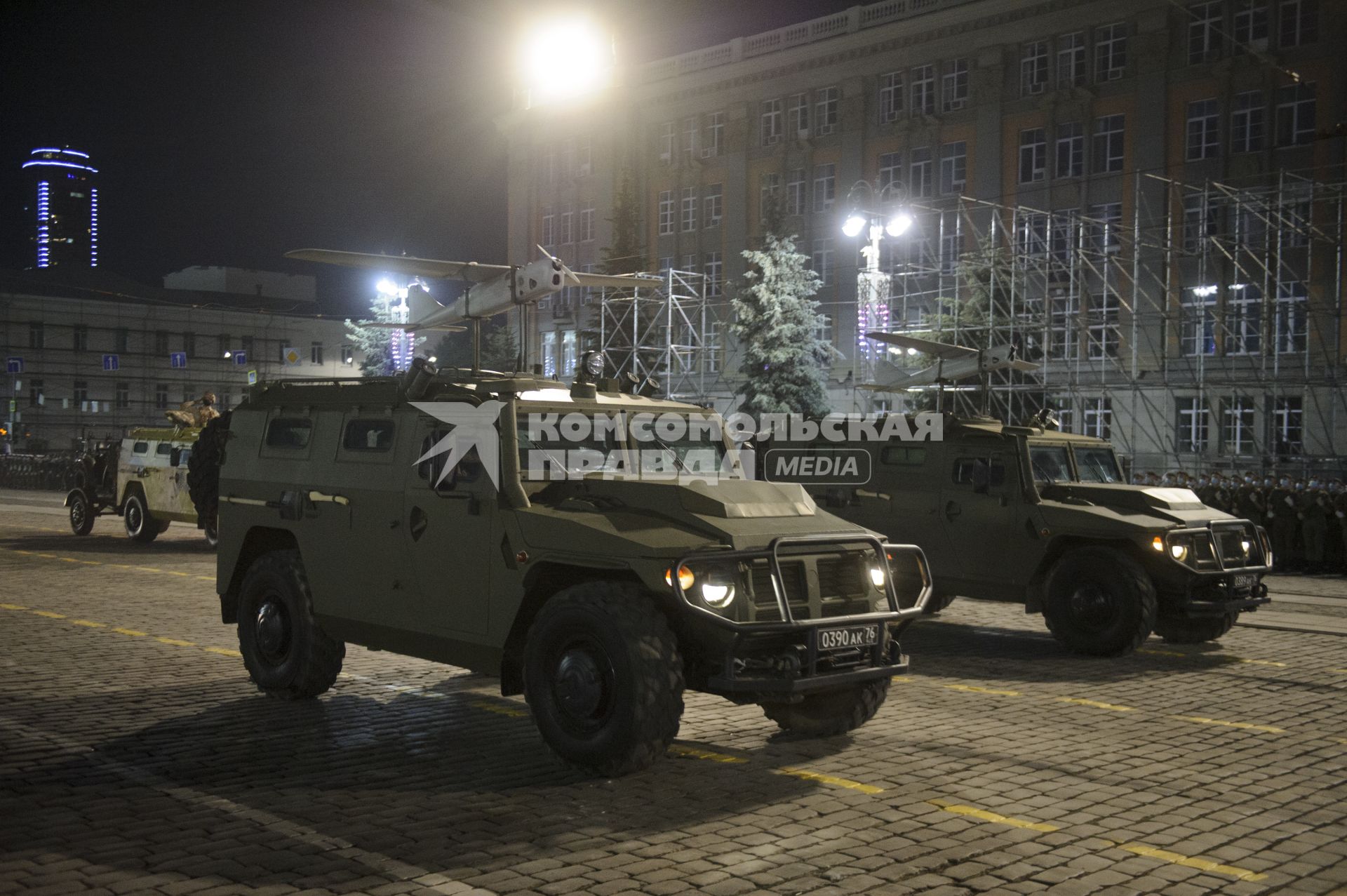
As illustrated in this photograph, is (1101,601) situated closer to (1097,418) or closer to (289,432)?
(289,432)

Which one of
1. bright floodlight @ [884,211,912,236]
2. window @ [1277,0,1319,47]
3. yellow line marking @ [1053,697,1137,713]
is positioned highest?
window @ [1277,0,1319,47]

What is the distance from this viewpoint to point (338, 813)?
662 centimetres

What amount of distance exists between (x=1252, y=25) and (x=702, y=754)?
41.8m

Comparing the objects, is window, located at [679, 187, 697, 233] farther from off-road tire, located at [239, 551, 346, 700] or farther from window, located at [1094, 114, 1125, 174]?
off-road tire, located at [239, 551, 346, 700]

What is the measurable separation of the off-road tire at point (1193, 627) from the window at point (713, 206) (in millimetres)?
47209

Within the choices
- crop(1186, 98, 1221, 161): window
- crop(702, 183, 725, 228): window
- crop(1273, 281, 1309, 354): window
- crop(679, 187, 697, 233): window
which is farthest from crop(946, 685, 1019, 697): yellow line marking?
→ crop(679, 187, 697, 233): window

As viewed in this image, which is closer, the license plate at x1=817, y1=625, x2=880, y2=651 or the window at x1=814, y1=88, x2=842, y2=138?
the license plate at x1=817, y1=625, x2=880, y2=651

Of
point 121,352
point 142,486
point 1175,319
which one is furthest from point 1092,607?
point 121,352

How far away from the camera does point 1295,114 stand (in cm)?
4109

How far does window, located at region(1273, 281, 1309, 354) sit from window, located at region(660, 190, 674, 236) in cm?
2871

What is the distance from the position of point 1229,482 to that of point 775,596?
21.0 meters

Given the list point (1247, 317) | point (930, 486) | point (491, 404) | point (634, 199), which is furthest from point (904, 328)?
point (491, 404)

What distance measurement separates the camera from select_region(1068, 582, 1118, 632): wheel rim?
40.0 feet

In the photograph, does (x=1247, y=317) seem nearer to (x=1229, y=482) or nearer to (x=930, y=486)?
(x=1229, y=482)
